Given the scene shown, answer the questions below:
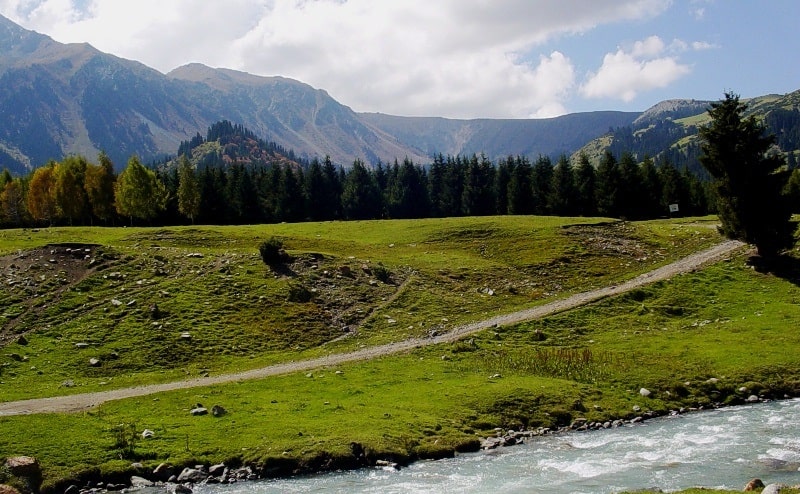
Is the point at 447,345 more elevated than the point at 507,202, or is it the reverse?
the point at 507,202

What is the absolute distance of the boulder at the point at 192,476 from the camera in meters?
24.1

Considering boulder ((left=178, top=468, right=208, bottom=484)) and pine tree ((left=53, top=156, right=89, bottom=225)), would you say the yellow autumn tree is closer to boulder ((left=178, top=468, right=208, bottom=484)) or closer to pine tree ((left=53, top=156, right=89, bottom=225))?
pine tree ((left=53, top=156, right=89, bottom=225))

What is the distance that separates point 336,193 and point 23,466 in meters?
118

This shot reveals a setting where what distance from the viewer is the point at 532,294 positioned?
53.6 meters

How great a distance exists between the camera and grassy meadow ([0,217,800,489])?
88.9 ft

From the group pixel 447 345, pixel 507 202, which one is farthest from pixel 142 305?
pixel 507 202

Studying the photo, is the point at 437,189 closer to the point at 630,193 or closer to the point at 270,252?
the point at 630,193

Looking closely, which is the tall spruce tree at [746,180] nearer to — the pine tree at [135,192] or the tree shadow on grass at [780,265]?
the tree shadow on grass at [780,265]

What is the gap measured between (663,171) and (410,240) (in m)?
75.4

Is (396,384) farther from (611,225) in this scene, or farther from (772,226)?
(611,225)

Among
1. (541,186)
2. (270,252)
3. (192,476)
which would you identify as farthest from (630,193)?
(192,476)

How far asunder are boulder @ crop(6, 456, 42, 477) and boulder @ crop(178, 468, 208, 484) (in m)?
5.04

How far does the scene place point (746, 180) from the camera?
55250mm

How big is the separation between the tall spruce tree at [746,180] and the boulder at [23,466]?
53160 millimetres
